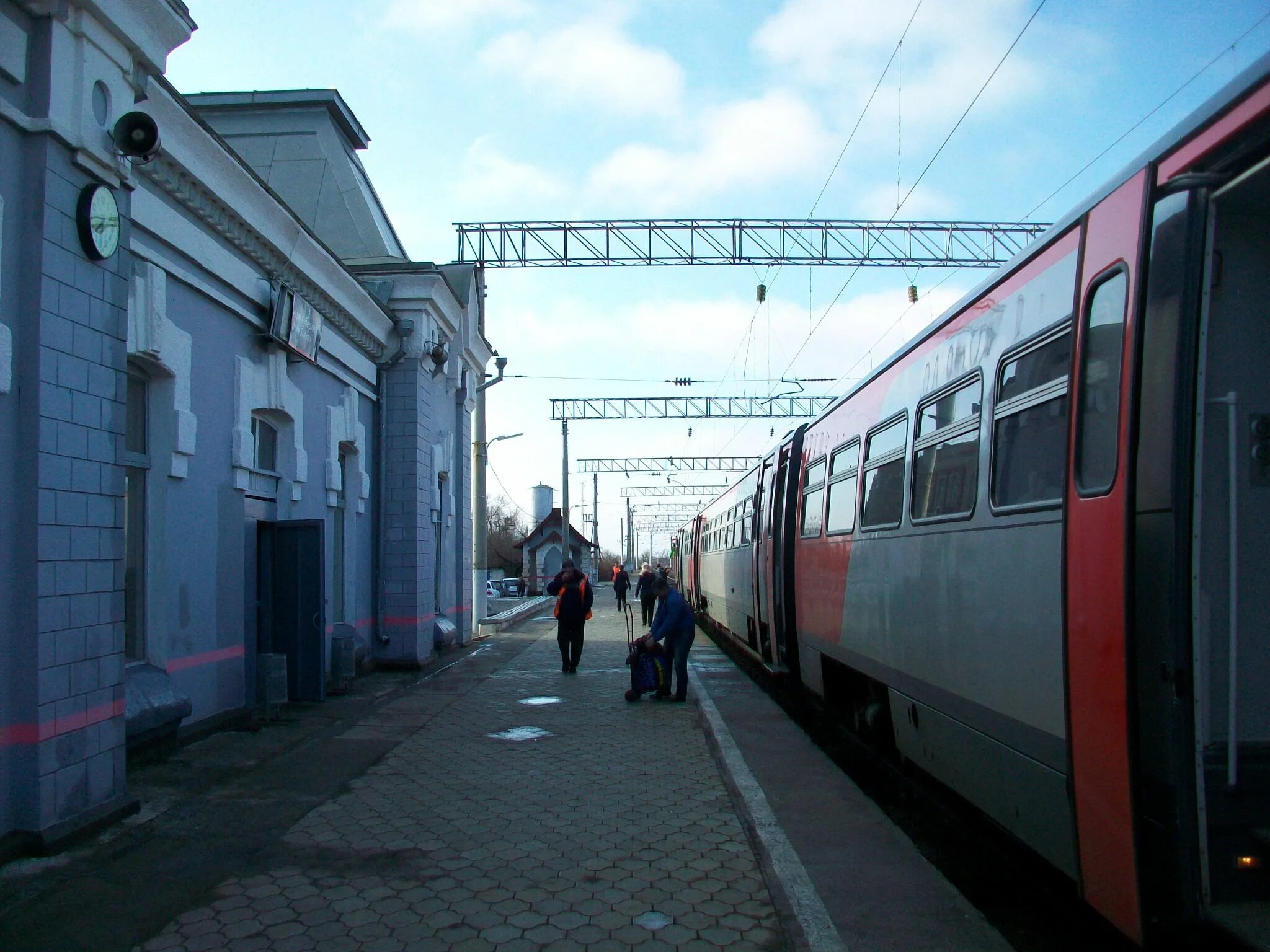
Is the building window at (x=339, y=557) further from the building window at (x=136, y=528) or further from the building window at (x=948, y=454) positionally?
the building window at (x=948, y=454)

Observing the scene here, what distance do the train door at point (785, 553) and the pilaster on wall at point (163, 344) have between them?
598 cm

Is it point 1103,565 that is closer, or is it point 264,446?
point 1103,565

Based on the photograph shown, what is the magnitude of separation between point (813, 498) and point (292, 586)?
17.9 ft

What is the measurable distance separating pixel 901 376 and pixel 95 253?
5.24 meters

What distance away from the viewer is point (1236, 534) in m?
3.48

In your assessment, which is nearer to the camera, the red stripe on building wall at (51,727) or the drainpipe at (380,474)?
the red stripe on building wall at (51,727)

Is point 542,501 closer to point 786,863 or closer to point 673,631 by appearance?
point 673,631

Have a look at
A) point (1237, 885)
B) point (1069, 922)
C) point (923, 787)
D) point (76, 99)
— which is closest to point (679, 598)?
point (923, 787)

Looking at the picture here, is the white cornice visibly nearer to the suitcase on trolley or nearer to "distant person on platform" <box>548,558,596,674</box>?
"distant person on platform" <box>548,558,596,674</box>

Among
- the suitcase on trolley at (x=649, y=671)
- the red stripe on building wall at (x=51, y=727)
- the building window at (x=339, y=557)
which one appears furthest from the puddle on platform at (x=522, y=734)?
the building window at (x=339, y=557)

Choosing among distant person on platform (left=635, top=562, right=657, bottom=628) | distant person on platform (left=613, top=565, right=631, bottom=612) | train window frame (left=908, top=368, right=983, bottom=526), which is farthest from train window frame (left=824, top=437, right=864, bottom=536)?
distant person on platform (left=613, top=565, right=631, bottom=612)

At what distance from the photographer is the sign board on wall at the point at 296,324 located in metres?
10.7

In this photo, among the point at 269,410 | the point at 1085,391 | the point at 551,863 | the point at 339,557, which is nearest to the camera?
the point at 1085,391

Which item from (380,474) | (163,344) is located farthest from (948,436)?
(380,474)
